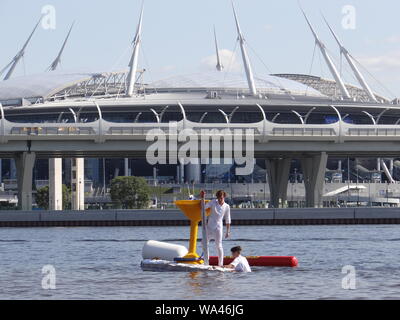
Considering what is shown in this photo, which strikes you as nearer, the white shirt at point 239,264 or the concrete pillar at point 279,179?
the white shirt at point 239,264

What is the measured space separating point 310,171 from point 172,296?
89.2 metres

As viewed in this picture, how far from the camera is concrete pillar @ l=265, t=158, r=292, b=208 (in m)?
134

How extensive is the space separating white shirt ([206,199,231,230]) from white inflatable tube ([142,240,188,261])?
2.80 m

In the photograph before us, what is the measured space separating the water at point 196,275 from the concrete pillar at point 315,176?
2033 inches

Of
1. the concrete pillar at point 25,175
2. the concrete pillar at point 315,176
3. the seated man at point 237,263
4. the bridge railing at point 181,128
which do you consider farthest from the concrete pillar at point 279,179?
the seated man at point 237,263

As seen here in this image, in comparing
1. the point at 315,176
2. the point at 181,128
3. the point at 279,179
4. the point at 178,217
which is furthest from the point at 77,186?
the point at 178,217

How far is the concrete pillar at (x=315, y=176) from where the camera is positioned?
398ft

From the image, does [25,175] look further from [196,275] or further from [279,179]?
[196,275]

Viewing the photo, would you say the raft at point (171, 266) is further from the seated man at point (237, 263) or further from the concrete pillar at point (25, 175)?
the concrete pillar at point (25, 175)

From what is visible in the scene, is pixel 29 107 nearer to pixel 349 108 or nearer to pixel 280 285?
pixel 349 108

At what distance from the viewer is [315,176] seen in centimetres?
12350

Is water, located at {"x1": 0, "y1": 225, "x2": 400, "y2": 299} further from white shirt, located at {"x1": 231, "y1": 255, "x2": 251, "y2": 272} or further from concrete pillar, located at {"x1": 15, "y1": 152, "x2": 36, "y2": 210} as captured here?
concrete pillar, located at {"x1": 15, "y1": 152, "x2": 36, "y2": 210}
